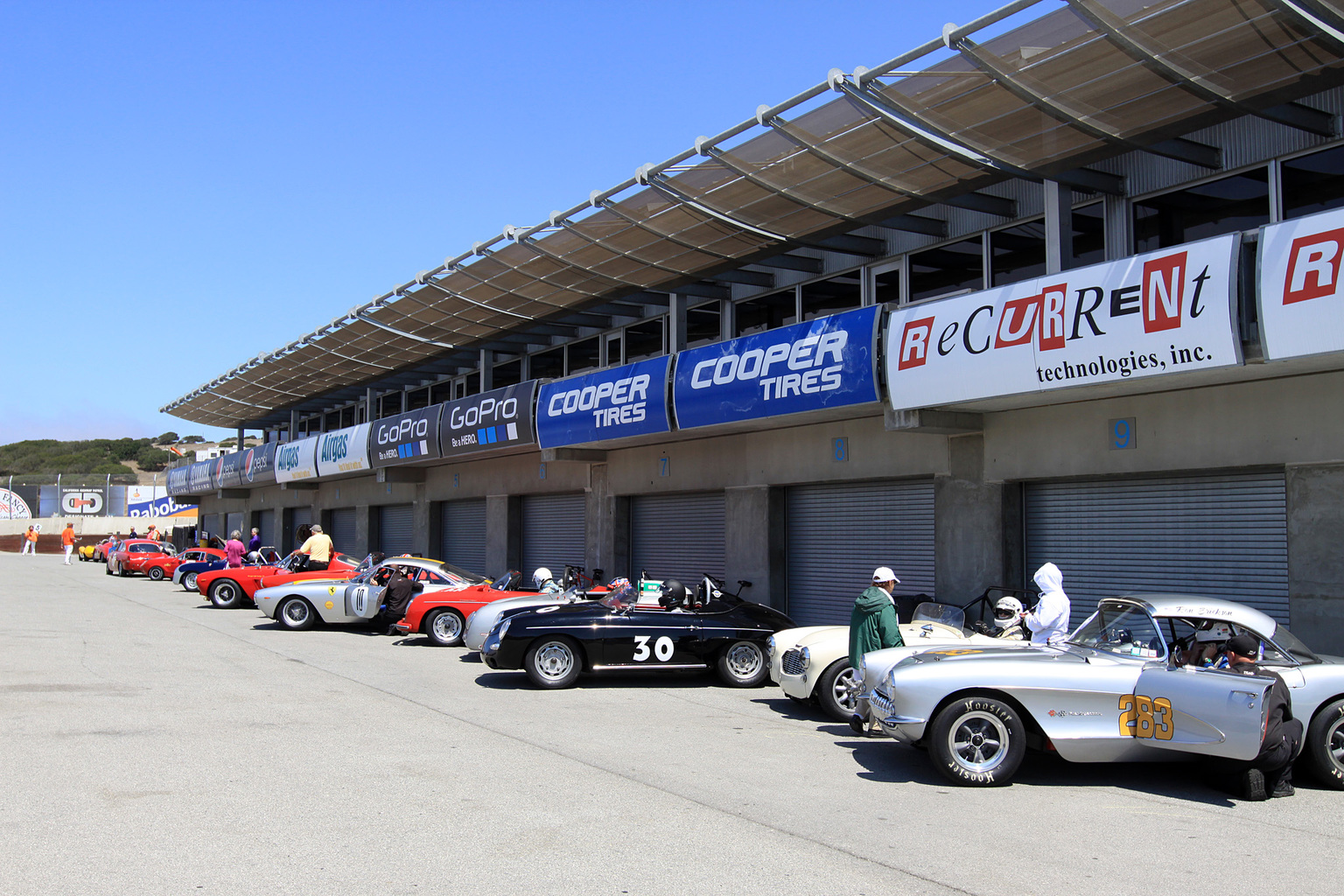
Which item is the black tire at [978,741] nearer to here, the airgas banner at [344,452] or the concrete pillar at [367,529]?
the airgas banner at [344,452]

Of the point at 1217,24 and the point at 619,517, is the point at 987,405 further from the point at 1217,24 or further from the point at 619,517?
the point at 619,517

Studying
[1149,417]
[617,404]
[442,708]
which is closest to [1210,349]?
[1149,417]

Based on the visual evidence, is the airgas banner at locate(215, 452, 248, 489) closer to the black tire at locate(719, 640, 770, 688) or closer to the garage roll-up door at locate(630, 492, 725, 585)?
the garage roll-up door at locate(630, 492, 725, 585)

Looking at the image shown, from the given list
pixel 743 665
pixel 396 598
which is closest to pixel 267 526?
pixel 396 598

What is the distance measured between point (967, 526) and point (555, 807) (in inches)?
383

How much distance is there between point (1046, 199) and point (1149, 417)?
3268 mm

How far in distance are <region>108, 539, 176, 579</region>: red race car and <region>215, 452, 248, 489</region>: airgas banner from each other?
419 cm

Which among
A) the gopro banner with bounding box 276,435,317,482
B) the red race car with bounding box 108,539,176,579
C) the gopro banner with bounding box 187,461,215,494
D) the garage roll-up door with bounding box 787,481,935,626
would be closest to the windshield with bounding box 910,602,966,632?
the garage roll-up door with bounding box 787,481,935,626

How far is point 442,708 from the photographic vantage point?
33.7 feet

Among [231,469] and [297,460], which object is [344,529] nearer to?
[297,460]

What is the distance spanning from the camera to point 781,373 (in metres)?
15.3

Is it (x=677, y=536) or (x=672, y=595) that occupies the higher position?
(x=677, y=536)

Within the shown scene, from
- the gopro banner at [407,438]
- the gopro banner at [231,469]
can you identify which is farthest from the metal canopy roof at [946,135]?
the gopro banner at [231,469]

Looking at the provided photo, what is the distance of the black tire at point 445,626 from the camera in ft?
54.8
